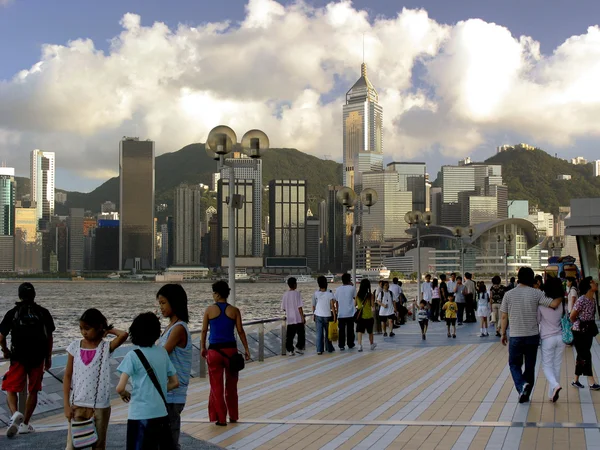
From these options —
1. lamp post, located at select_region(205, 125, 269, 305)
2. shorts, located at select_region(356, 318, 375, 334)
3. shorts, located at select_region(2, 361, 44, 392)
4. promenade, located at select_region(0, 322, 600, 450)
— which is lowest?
promenade, located at select_region(0, 322, 600, 450)

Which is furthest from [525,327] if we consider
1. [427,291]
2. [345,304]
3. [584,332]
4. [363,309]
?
[427,291]

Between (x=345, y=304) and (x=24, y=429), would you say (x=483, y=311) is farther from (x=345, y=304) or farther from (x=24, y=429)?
(x=24, y=429)

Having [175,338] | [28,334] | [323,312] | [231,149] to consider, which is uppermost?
[231,149]

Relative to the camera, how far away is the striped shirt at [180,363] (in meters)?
6.33

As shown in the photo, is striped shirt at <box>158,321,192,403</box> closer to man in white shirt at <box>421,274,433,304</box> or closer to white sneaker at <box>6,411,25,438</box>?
white sneaker at <box>6,411,25,438</box>

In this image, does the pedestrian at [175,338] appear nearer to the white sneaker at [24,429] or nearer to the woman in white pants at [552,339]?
the white sneaker at [24,429]

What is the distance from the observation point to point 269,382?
38.0 ft

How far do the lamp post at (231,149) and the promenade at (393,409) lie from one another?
231cm

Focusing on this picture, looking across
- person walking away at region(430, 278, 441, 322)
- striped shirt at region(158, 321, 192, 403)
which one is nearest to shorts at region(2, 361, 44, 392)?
striped shirt at region(158, 321, 192, 403)

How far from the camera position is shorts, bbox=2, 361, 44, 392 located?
26.2 feet

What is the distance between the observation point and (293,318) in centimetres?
1547

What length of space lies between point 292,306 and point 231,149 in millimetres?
3184

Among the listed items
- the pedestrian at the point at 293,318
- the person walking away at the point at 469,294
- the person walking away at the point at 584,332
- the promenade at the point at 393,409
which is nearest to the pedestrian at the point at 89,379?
the promenade at the point at 393,409

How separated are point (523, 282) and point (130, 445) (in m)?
5.35
